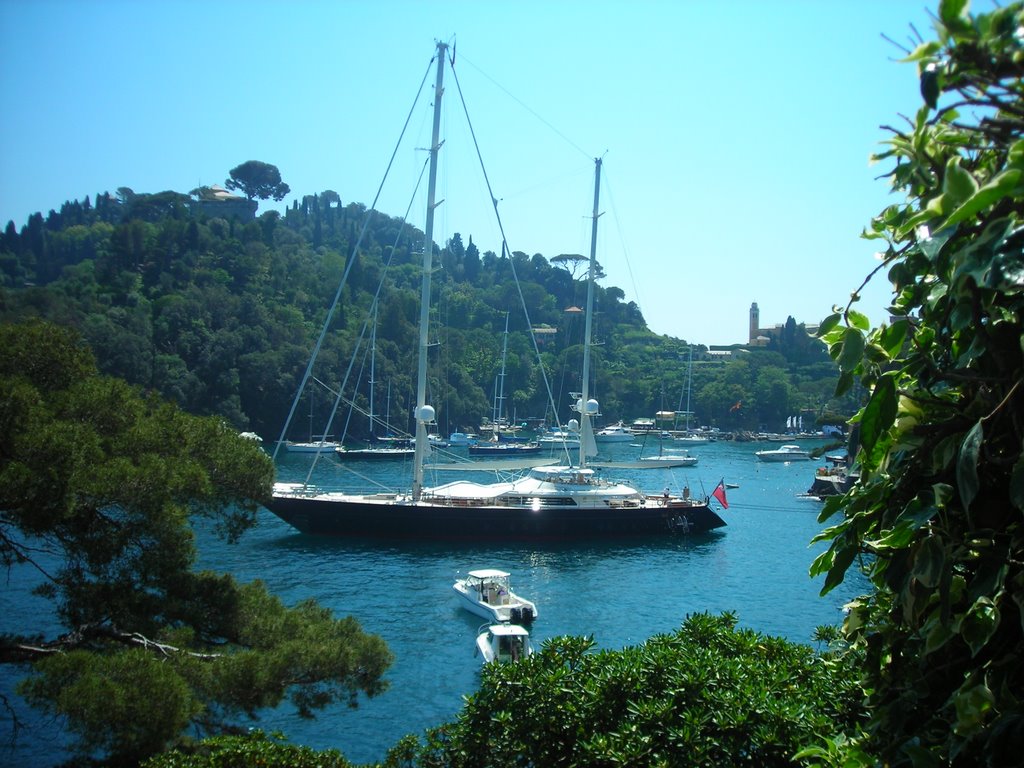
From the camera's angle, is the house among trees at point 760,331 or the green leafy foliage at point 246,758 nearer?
the green leafy foliage at point 246,758

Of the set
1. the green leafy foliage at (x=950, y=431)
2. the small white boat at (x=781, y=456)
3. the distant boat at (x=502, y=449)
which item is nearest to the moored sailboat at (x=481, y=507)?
the green leafy foliage at (x=950, y=431)

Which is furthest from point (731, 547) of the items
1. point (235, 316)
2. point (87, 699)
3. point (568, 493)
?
point (235, 316)

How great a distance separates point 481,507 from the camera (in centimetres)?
3256

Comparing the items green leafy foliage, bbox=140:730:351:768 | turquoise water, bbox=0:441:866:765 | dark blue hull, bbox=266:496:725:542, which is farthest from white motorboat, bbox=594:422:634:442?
green leafy foliage, bbox=140:730:351:768

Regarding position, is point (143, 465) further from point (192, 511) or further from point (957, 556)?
point (957, 556)

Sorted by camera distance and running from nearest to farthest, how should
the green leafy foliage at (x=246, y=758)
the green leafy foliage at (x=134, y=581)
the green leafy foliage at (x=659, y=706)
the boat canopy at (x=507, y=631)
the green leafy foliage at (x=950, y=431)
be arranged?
1. the green leafy foliage at (x=950, y=431)
2. the green leafy foliage at (x=659, y=706)
3. the green leafy foliage at (x=246, y=758)
4. the green leafy foliage at (x=134, y=581)
5. the boat canopy at (x=507, y=631)

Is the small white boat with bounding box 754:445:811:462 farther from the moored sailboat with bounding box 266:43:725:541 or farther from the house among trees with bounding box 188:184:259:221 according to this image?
the house among trees with bounding box 188:184:259:221

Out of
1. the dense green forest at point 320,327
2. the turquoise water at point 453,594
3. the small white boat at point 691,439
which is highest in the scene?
the dense green forest at point 320,327

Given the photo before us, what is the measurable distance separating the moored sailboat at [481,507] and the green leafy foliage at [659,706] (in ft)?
76.4

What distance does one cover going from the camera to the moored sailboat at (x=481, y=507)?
31734 millimetres

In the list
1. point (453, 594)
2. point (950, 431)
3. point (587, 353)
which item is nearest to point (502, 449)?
point (587, 353)

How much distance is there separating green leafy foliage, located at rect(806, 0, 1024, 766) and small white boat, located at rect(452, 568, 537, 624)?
18.6m

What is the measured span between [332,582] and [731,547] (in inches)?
656

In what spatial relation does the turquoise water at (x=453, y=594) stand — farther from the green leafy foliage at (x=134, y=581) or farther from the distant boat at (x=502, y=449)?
the distant boat at (x=502, y=449)
